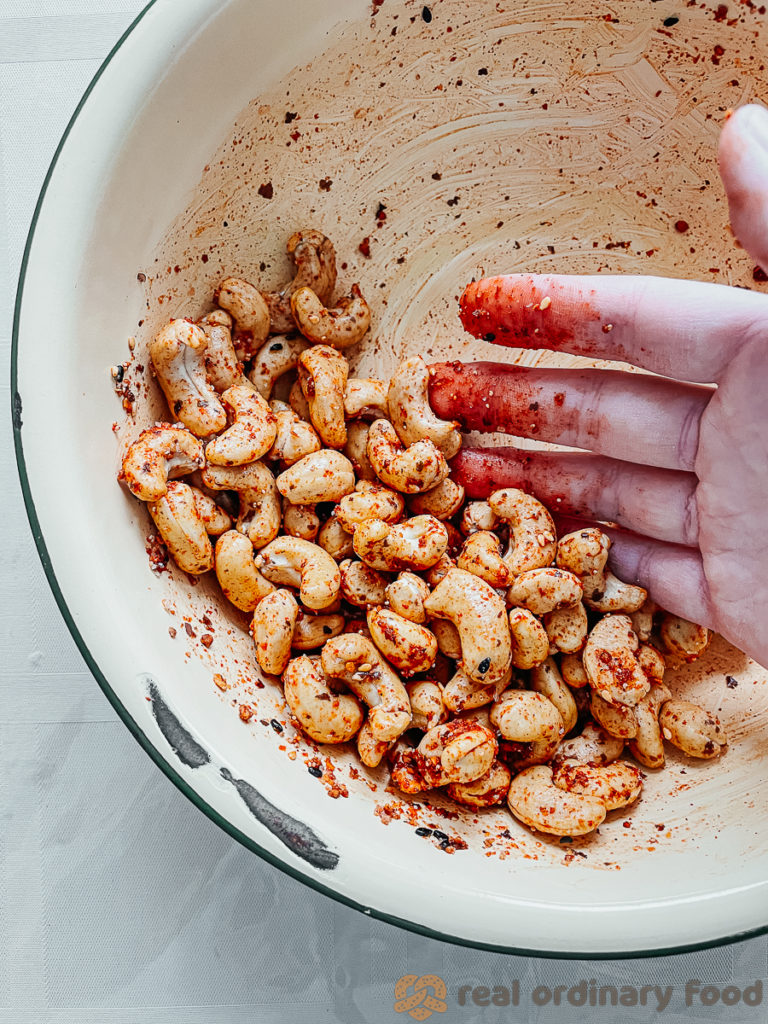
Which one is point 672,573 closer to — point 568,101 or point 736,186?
point 736,186

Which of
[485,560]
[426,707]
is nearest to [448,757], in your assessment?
[426,707]

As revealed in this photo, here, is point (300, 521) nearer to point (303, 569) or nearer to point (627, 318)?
point (303, 569)

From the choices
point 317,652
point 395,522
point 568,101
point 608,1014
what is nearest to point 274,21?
point 568,101

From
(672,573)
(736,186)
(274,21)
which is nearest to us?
(736,186)

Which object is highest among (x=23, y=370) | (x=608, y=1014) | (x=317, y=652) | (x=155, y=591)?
(x=23, y=370)

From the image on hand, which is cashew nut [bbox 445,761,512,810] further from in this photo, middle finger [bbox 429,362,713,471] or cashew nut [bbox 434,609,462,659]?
middle finger [bbox 429,362,713,471]

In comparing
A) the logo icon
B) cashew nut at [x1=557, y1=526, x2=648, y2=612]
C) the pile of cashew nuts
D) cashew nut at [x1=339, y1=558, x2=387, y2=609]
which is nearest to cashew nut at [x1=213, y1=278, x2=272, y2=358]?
the pile of cashew nuts
